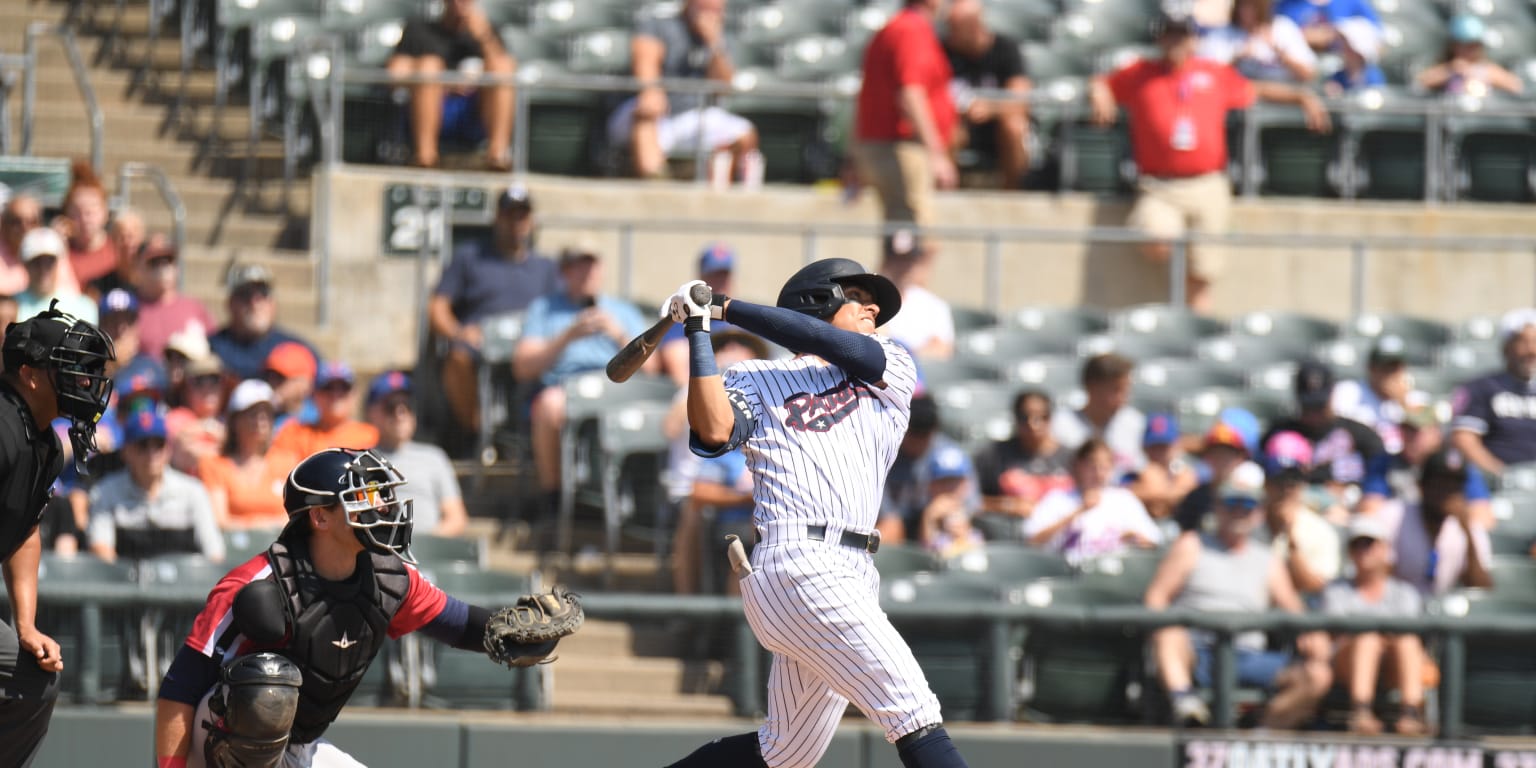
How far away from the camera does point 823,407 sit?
5.49 metres

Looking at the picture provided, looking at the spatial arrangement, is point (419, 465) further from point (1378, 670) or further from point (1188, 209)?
point (1188, 209)

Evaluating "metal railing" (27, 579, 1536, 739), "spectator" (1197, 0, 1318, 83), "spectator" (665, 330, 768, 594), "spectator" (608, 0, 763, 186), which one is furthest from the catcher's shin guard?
"spectator" (1197, 0, 1318, 83)

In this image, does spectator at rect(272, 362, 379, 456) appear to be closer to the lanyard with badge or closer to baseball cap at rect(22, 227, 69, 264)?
baseball cap at rect(22, 227, 69, 264)

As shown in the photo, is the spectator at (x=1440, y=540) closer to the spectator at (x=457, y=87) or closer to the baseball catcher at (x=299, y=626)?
the baseball catcher at (x=299, y=626)

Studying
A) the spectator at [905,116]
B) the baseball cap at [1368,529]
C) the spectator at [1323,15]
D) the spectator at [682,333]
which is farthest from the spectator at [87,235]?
the spectator at [1323,15]

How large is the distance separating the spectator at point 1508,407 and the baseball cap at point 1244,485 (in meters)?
1.19

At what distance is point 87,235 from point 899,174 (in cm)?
387

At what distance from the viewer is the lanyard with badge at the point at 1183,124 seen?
1101 centimetres

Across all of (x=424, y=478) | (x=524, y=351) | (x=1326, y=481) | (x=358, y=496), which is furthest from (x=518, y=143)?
(x=358, y=496)

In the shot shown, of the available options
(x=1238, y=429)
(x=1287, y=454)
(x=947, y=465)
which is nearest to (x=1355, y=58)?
(x=1238, y=429)

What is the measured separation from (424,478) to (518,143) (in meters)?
2.97

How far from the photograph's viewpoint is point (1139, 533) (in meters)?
8.59

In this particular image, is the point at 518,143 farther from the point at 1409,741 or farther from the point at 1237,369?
the point at 1409,741

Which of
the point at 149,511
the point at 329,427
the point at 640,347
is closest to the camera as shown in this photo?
the point at 640,347
